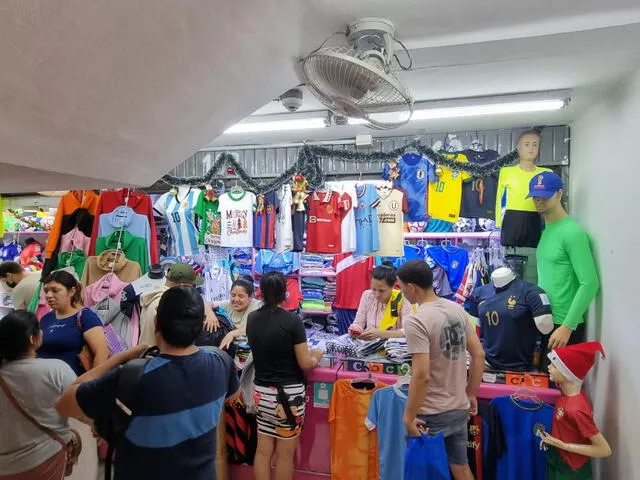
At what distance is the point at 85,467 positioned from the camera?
9.91ft

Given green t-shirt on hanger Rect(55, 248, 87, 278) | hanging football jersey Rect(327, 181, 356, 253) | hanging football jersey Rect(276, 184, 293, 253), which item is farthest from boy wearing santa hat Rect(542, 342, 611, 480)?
green t-shirt on hanger Rect(55, 248, 87, 278)

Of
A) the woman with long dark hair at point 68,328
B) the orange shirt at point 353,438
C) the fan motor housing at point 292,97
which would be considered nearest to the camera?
the woman with long dark hair at point 68,328

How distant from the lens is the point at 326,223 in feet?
16.0

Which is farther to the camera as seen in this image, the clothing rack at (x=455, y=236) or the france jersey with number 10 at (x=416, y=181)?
the clothing rack at (x=455, y=236)

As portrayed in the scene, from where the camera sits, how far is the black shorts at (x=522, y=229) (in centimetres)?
394

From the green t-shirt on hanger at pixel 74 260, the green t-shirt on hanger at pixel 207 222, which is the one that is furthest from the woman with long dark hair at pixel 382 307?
the green t-shirt on hanger at pixel 74 260

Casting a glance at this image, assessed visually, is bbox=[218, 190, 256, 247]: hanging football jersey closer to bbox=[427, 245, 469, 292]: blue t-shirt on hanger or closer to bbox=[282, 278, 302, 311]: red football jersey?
bbox=[282, 278, 302, 311]: red football jersey

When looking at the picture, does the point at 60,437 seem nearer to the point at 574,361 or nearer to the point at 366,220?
the point at 574,361

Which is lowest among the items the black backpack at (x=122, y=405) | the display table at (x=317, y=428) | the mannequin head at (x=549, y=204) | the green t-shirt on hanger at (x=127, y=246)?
the display table at (x=317, y=428)

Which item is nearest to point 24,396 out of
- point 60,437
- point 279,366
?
point 60,437

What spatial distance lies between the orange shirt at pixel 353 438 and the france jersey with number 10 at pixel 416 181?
2288mm

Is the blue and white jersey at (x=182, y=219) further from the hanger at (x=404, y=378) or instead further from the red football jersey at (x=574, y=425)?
→ the red football jersey at (x=574, y=425)

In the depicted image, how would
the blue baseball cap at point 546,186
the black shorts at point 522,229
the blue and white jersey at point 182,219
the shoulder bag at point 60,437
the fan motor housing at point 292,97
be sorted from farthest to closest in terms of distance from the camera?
the blue and white jersey at point 182,219
the black shorts at point 522,229
the blue baseball cap at point 546,186
the fan motor housing at point 292,97
the shoulder bag at point 60,437

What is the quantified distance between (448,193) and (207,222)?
2846 mm
